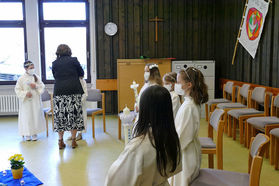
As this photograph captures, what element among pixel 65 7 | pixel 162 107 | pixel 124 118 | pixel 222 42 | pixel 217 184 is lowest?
pixel 217 184

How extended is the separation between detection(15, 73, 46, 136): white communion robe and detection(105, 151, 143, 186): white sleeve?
3787mm

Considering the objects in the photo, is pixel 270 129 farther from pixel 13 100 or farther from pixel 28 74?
pixel 13 100

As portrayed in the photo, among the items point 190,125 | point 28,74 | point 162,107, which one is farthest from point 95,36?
point 162,107

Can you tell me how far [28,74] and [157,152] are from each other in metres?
4.02

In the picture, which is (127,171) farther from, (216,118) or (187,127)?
(216,118)

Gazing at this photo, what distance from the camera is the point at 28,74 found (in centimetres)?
474

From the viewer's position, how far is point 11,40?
22.1 feet

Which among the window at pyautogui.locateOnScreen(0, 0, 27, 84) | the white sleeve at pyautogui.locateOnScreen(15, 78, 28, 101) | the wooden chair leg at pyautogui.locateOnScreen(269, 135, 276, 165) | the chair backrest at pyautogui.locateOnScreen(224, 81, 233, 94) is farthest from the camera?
the window at pyautogui.locateOnScreen(0, 0, 27, 84)

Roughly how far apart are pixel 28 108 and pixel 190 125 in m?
3.43

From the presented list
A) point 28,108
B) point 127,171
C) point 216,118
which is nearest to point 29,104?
point 28,108

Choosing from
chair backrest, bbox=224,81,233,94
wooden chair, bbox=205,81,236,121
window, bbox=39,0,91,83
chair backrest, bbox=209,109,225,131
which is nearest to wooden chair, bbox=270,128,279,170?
chair backrest, bbox=209,109,225,131

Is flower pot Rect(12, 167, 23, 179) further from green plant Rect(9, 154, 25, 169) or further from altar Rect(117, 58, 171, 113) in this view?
altar Rect(117, 58, 171, 113)

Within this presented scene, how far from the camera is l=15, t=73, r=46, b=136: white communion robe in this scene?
15.3 ft

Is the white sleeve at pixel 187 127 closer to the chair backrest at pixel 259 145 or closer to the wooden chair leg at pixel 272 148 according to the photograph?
the chair backrest at pixel 259 145
